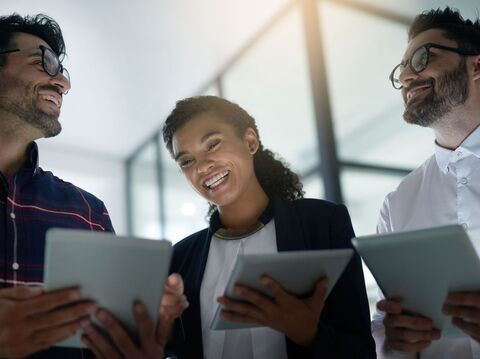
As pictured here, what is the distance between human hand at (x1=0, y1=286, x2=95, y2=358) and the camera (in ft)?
3.93

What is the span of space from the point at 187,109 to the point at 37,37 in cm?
85

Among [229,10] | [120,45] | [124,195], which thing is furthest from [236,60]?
[124,195]

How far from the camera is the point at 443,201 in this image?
2066 millimetres

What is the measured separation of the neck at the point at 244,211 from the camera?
195 cm

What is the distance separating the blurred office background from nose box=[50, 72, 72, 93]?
1.76m

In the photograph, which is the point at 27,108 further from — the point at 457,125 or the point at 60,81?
the point at 457,125

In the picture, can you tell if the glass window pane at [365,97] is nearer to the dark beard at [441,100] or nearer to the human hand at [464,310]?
the dark beard at [441,100]

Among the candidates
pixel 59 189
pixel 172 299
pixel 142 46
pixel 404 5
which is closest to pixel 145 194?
pixel 142 46

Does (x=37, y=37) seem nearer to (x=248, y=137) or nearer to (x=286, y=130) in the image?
(x=248, y=137)

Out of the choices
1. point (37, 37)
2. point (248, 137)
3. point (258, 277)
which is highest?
point (37, 37)

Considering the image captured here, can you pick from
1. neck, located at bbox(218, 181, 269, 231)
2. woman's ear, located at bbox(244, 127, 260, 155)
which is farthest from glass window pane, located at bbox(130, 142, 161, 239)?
neck, located at bbox(218, 181, 269, 231)

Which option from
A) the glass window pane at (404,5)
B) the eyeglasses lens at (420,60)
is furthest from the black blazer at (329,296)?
the glass window pane at (404,5)

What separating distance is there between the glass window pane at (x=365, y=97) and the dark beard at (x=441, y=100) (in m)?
Result: 1.77

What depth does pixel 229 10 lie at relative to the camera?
457 centimetres
